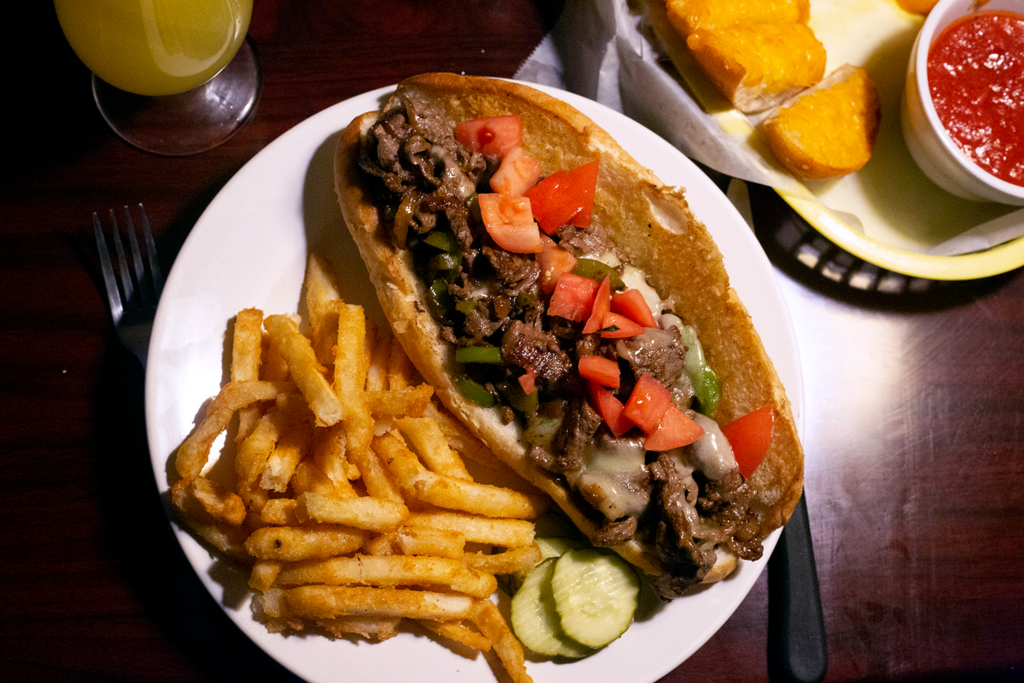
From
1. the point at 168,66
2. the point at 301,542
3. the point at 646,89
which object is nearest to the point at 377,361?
the point at 301,542

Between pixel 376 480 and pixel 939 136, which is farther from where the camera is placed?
pixel 939 136

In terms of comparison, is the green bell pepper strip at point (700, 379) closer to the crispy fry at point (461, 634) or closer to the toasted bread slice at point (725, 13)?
the crispy fry at point (461, 634)

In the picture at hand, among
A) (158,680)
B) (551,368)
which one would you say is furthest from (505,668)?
(158,680)

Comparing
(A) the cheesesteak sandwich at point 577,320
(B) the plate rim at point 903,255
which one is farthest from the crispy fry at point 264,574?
(B) the plate rim at point 903,255

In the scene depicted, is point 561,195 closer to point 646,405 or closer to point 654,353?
point 654,353

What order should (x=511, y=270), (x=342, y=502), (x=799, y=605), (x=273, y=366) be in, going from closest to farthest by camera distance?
1. (x=342, y=502)
2. (x=511, y=270)
3. (x=273, y=366)
4. (x=799, y=605)

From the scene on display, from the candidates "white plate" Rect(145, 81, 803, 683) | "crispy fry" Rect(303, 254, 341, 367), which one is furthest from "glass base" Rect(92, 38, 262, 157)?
"crispy fry" Rect(303, 254, 341, 367)
